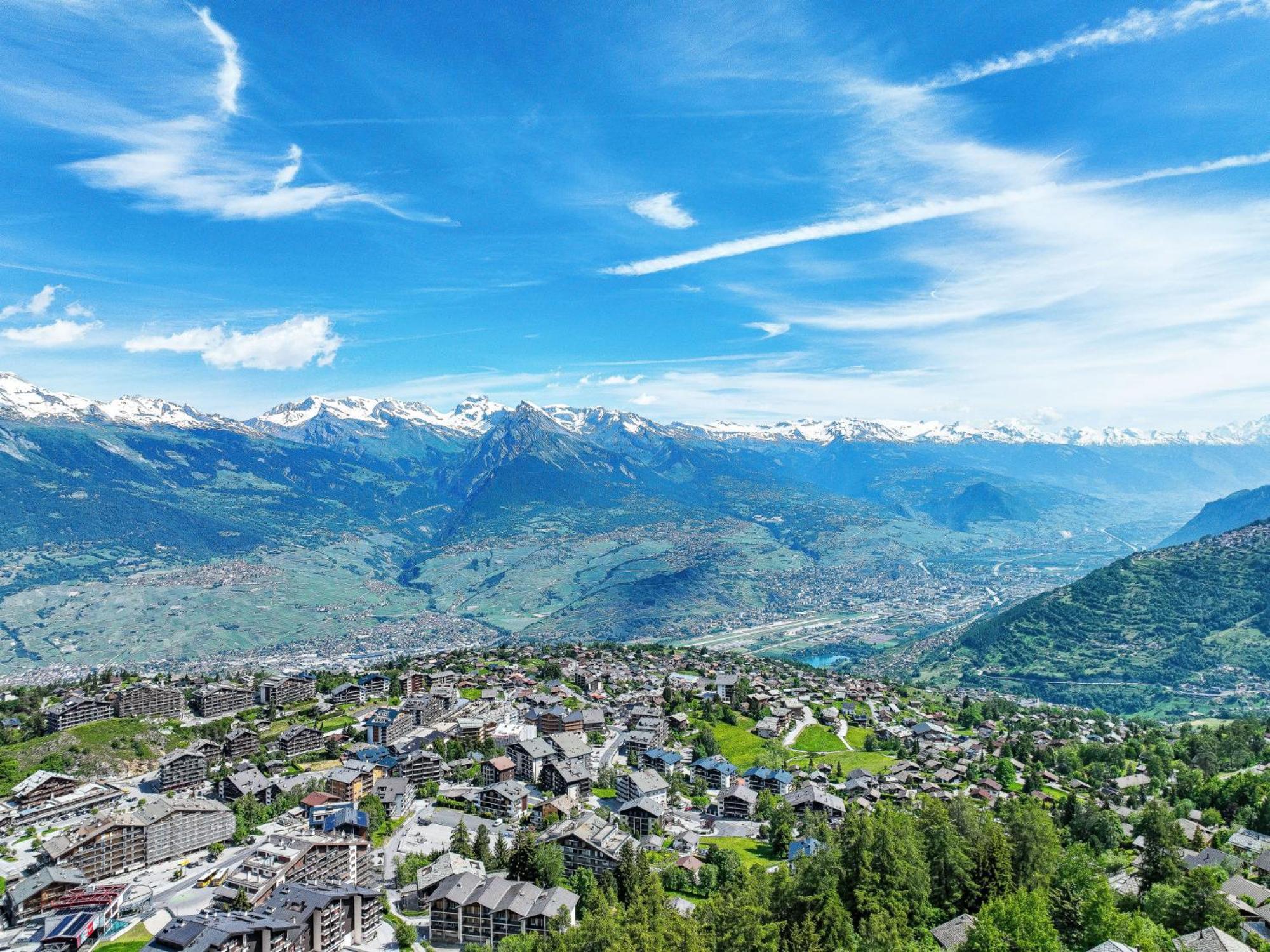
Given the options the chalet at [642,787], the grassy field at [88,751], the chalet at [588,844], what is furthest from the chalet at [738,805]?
the grassy field at [88,751]

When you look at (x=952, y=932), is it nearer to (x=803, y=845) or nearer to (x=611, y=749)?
(x=803, y=845)

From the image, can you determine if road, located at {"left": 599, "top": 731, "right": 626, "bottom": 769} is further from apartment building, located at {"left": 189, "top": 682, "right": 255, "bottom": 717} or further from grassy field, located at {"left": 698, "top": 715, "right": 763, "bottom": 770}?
apartment building, located at {"left": 189, "top": 682, "right": 255, "bottom": 717}

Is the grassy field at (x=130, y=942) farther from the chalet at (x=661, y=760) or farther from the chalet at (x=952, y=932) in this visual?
the chalet at (x=661, y=760)

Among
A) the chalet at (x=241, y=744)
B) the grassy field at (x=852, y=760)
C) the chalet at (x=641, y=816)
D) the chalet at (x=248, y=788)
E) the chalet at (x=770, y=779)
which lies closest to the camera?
the chalet at (x=641, y=816)

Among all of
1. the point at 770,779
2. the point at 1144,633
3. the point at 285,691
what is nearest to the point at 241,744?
the point at 285,691

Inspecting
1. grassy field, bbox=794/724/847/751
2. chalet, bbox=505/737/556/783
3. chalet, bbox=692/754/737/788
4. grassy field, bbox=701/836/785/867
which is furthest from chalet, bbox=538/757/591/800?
grassy field, bbox=794/724/847/751

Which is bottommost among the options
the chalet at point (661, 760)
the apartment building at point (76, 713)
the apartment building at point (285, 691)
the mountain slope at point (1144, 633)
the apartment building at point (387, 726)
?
the mountain slope at point (1144, 633)

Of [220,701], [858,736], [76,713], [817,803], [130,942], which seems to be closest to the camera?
[130,942]
